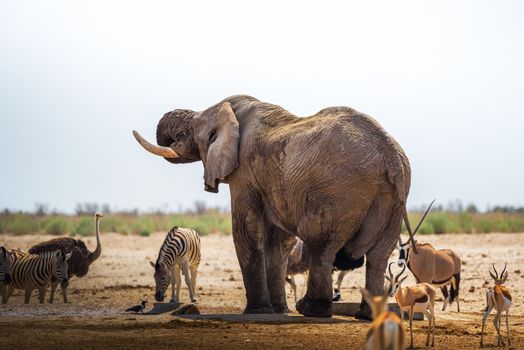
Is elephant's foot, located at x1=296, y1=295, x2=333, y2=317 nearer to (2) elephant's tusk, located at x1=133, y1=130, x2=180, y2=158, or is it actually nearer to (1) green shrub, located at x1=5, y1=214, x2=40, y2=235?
(2) elephant's tusk, located at x1=133, y1=130, x2=180, y2=158

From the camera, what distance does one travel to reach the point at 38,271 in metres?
17.8

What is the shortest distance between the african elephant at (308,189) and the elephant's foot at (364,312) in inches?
0.6

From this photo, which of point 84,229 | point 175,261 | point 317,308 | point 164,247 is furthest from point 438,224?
point 317,308

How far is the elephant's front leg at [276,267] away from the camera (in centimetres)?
1605

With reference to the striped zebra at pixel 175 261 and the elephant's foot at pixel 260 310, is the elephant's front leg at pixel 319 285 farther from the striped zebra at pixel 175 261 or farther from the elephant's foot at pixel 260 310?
the striped zebra at pixel 175 261

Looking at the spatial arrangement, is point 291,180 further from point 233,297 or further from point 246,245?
point 233,297

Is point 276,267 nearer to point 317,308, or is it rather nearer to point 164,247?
point 317,308

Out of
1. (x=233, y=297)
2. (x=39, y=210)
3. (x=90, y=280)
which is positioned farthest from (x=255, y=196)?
(x=39, y=210)

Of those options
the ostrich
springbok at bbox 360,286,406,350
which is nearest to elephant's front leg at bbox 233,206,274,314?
the ostrich

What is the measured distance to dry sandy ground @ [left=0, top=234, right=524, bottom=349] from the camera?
12474 millimetres

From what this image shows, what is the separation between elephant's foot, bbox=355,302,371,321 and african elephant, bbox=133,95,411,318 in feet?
0.05

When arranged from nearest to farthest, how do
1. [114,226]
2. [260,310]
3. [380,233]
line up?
[380,233] → [260,310] → [114,226]

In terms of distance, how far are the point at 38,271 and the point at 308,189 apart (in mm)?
5550

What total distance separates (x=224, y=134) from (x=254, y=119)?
1.57 feet
